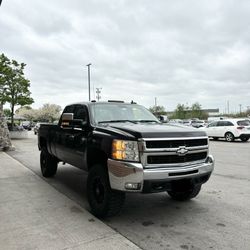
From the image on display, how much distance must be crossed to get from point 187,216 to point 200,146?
1140mm

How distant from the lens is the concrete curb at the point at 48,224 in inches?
138

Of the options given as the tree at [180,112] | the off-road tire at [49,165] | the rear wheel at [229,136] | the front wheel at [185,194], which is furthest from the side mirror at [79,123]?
the tree at [180,112]

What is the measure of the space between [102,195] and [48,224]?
0.90 m

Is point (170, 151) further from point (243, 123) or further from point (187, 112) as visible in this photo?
point (187, 112)

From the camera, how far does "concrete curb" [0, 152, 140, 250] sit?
3506 millimetres

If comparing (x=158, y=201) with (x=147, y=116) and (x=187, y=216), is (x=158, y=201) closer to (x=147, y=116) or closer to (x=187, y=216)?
(x=187, y=216)

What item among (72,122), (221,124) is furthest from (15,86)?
(72,122)

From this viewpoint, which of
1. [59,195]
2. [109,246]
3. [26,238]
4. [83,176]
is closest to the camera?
[109,246]

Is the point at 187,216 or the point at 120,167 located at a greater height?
the point at 120,167

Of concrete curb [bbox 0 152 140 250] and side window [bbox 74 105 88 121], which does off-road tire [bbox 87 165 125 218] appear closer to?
concrete curb [bbox 0 152 140 250]

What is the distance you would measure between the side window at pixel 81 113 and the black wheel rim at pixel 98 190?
4.14 feet

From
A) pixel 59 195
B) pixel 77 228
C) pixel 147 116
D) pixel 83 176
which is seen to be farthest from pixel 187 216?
pixel 83 176

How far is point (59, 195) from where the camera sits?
5.70m

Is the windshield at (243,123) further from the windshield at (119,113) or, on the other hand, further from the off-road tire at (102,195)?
the off-road tire at (102,195)
